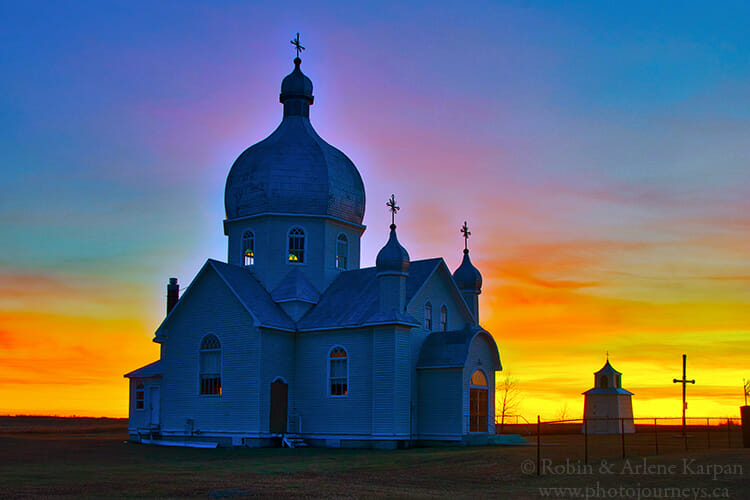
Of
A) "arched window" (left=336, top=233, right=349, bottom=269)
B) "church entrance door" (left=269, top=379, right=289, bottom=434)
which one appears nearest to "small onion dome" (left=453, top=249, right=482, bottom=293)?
"arched window" (left=336, top=233, right=349, bottom=269)

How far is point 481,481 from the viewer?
69.6 feet

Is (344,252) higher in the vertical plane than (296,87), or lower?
lower

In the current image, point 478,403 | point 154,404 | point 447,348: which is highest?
point 447,348

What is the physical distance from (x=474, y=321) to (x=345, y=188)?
9.05 metres

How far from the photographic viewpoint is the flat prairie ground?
18.5 metres

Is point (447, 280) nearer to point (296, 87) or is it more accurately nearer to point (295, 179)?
point (295, 179)

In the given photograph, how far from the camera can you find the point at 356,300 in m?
37.8

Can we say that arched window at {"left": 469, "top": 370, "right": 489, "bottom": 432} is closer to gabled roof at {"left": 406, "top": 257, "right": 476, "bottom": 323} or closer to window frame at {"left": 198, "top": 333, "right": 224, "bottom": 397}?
gabled roof at {"left": 406, "top": 257, "right": 476, "bottom": 323}

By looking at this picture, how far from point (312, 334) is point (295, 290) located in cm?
252

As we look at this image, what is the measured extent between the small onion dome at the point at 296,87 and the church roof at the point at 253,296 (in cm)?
1009

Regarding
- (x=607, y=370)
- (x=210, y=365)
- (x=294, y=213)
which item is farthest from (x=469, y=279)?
(x=607, y=370)

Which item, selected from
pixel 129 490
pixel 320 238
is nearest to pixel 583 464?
pixel 129 490

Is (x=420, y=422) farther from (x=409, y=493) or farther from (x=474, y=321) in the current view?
(x=409, y=493)

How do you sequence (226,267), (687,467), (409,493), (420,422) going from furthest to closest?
(226,267) → (420,422) → (687,467) → (409,493)
